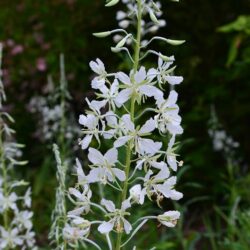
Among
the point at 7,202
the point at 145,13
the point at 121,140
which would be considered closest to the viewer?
the point at 121,140

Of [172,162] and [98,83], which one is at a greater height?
[98,83]

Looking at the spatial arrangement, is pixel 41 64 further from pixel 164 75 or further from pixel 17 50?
pixel 164 75

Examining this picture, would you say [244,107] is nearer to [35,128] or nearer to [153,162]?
[35,128]

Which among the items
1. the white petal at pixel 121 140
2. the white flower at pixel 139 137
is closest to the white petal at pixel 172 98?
the white flower at pixel 139 137

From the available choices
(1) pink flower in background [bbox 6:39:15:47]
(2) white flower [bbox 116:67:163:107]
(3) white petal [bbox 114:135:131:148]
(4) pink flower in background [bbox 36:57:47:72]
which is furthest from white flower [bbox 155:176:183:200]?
(1) pink flower in background [bbox 6:39:15:47]

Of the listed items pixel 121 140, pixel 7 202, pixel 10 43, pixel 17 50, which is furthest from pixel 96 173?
pixel 10 43

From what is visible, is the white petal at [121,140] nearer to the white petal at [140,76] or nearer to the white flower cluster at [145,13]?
the white petal at [140,76]

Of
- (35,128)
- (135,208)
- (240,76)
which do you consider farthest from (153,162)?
(35,128)
